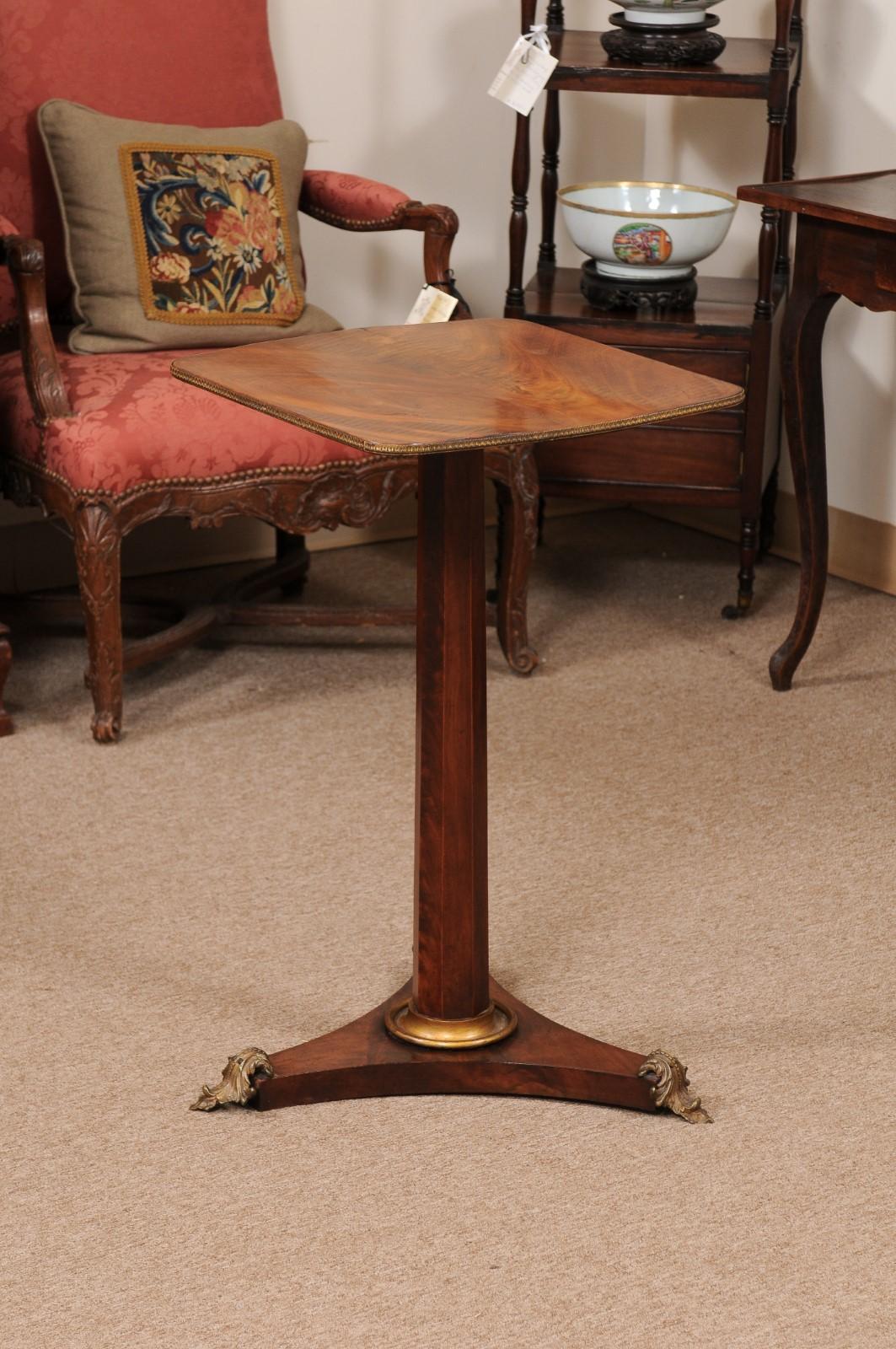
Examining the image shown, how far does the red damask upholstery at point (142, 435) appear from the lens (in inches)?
93.6

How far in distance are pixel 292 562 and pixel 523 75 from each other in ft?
3.23

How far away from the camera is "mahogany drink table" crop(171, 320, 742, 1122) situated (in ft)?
4.80

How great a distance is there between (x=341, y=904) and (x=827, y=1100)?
2.19 ft

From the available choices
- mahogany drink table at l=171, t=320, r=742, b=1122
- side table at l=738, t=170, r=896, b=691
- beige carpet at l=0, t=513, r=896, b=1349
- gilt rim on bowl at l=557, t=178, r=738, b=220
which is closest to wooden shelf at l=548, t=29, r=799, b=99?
gilt rim on bowl at l=557, t=178, r=738, b=220

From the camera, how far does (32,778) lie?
2404 millimetres

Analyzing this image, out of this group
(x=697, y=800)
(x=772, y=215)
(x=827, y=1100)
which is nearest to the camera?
(x=827, y=1100)

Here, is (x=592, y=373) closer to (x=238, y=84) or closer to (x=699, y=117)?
(x=238, y=84)

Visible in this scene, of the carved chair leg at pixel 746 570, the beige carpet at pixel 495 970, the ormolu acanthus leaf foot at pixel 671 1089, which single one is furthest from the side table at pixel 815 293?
the ormolu acanthus leaf foot at pixel 671 1089

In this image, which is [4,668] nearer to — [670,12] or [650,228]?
[650,228]

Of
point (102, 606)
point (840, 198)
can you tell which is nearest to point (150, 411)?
point (102, 606)

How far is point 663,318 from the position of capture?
2961mm

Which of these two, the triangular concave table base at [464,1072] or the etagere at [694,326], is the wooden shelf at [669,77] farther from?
the triangular concave table base at [464,1072]

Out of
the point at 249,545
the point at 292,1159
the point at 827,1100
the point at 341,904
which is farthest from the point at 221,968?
the point at 249,545

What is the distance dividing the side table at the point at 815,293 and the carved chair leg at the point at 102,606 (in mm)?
1070
